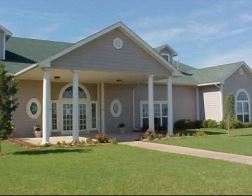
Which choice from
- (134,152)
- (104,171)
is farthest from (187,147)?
(104,171)

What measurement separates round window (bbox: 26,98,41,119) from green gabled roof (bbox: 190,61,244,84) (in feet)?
46.9

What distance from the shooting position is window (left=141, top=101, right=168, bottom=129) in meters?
29.9

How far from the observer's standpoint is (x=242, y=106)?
3312 cm

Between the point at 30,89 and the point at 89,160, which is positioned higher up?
the point at 30,89

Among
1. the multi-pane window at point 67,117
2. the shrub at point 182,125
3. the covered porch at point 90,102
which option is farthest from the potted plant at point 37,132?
the shrub at point 182,125

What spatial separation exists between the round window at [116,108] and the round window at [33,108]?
220 inches

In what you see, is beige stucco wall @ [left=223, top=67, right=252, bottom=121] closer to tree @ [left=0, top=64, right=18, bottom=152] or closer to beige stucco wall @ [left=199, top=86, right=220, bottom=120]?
beige stucco wall @ [left=199, top=86, right=220, bottom=120]

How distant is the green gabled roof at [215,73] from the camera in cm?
3188

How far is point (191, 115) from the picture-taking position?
3291cm

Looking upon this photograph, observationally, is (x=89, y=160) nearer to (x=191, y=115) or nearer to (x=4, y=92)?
(x=4, y=92)

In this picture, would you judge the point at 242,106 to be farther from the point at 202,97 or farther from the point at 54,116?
the point at 54,116

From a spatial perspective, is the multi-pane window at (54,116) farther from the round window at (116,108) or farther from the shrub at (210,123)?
the shrub at (210,123)

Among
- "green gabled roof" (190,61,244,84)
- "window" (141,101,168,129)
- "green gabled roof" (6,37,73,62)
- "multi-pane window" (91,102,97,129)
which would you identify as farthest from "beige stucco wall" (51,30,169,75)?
"green gabled roof" (190,61,244,84)

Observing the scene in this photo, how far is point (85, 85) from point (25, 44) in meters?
5.48
